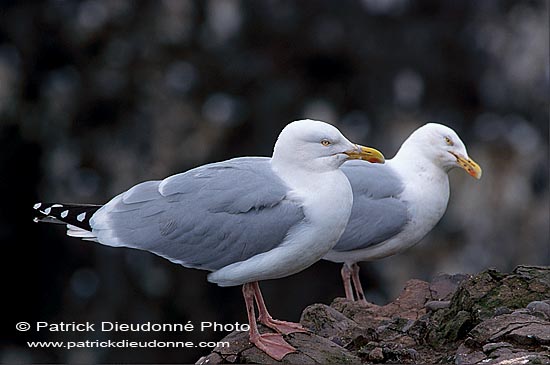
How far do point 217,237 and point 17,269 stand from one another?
8121mm

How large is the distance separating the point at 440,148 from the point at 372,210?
0.55 m

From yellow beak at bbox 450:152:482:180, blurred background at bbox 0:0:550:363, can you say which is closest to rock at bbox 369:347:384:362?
yellow beak at bbox 450:152:482:180

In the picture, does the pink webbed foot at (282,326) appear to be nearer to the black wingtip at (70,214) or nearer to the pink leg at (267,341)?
the pink leg at (267,341)

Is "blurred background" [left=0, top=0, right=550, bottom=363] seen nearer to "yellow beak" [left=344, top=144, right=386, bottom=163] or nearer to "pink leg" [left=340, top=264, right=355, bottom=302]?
"pink leg" [left=340, top=264, right=355, bottom=302]

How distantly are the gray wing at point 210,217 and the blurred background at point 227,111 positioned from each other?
6.43 m

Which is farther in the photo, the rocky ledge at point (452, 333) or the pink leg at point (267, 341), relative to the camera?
the pink leg at point (267, 341)

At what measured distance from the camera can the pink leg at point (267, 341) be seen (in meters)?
4.41

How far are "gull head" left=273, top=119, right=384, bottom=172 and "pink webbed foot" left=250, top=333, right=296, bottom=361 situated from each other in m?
0.77

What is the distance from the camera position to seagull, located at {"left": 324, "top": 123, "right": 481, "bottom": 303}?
5.87m

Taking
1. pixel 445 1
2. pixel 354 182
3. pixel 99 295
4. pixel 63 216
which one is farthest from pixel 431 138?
pixel 99 295

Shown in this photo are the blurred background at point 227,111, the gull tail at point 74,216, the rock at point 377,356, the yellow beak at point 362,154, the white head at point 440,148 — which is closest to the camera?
the rock at point 377,356

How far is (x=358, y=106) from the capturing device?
11.4 metres

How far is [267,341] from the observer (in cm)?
453

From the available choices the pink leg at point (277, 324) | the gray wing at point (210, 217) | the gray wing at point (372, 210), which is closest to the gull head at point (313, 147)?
the gray wing at point (210, 217)
